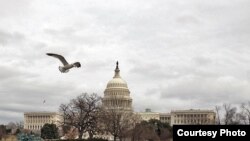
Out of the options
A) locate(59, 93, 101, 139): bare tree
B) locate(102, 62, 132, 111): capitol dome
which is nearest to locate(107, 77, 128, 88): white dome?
locate(102, 62, 132, 111): capitol dome

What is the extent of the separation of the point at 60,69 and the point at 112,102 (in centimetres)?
15412

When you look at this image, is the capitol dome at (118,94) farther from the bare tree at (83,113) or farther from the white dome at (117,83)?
the bare tree at (83,113)

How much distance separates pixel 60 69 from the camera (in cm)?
2500

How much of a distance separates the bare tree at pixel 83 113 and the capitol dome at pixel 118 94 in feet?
264

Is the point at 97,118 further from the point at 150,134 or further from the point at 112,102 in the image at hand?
the point at 112,102

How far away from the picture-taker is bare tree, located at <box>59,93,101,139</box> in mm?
91688

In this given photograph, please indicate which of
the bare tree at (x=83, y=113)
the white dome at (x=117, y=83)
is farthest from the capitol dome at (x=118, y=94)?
the bare tree at (x=83, y=113)

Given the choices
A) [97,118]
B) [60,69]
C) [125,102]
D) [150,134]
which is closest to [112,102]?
[125,102]

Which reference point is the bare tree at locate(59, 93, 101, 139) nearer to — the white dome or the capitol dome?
the capitol dome

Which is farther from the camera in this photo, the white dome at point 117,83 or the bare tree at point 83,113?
the white dome at point 117,83

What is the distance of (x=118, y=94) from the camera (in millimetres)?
187750

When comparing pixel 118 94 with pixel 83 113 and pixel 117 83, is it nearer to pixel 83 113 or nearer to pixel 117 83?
pixel 117 83

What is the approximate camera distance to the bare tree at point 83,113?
9169cm

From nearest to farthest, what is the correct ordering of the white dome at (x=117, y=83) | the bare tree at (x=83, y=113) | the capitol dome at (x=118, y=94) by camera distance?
the bare tree at (x=83, y=113) < the capitol dome at (x=118, y=94) < the white dome at (x=117, y=83)
